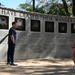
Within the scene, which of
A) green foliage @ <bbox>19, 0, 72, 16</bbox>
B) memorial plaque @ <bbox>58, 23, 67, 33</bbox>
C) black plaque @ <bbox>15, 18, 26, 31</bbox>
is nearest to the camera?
black plaque @ <bbox>15, 18, 26, 31</bbox>

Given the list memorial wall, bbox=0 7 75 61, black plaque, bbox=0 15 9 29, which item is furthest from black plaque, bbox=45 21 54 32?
black plaque, bbox=0 15 9 29

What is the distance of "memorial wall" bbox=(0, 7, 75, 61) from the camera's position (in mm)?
14523

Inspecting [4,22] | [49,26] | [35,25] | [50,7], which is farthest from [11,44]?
[50,7]

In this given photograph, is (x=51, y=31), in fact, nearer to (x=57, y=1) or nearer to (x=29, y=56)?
(x=29, y=56)

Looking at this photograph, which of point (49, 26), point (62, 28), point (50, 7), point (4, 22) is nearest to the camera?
point (4, 22)

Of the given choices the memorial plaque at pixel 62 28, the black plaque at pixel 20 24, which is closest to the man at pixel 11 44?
the black plaque at pixel 20 24

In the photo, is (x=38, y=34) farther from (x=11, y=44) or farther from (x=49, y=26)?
(x=11, y=44)

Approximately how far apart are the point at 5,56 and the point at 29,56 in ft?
5.34

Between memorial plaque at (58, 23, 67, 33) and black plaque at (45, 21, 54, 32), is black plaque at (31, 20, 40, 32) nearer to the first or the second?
black plaque at (45, 21, 54, 32)

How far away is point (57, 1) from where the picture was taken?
37594mm

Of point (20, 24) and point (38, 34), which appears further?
point (38, 34)

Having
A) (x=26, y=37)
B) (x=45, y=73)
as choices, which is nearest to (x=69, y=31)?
(x=26, y=37)

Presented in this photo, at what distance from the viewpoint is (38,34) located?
53.1 ft

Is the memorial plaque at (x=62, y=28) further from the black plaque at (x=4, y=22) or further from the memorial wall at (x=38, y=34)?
the black plaque at (x=4, y=22)
